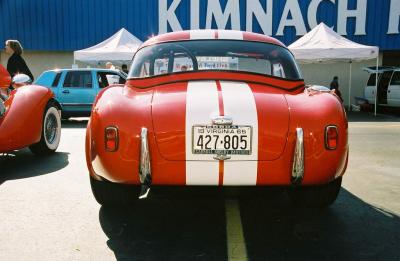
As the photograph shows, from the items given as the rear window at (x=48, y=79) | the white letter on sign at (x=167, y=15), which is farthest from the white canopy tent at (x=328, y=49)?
the rear window at (x=48, y=79)

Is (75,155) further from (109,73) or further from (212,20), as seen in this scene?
(212,20)

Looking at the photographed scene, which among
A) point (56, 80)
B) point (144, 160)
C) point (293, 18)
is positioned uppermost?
point (293, 18)

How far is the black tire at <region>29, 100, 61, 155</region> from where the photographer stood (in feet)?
18.3

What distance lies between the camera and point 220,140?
250 cm

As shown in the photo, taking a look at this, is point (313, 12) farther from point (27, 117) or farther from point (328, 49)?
point (27, 117)

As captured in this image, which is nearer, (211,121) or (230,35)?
(211,121)

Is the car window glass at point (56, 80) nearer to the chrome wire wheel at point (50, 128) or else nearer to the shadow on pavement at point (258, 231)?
the chrome wire wheel at point (50, 128)

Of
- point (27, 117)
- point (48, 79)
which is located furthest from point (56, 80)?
point (27, 117)

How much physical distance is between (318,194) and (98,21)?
16.5 m

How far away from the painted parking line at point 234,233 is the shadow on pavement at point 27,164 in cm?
252

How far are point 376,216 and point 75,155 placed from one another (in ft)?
14.0

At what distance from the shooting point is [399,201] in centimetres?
362

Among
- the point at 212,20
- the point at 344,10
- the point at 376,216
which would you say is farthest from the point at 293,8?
the point at 376,216

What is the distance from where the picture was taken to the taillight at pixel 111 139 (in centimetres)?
260
